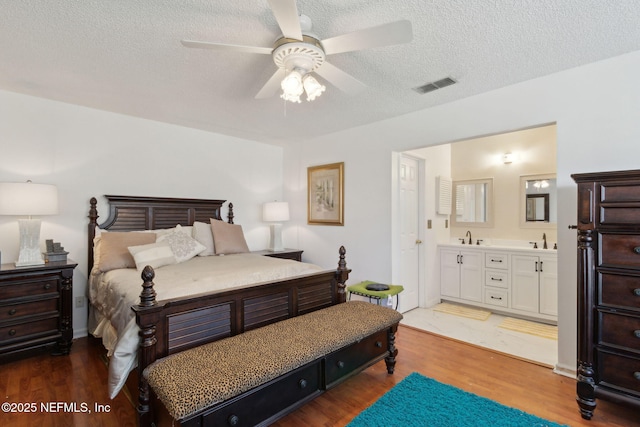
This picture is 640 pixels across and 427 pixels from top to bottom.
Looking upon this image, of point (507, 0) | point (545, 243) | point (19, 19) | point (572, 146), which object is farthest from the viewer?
point (545, 243)

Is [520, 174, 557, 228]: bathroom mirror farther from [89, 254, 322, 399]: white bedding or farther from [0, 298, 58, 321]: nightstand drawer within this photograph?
[0, 298, 58, 321]: nightstand drawer

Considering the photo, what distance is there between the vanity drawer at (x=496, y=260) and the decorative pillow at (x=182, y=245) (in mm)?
3605

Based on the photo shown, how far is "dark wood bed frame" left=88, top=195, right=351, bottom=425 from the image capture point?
172 centimetres

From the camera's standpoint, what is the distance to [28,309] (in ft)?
8.68

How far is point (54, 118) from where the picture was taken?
3150mm

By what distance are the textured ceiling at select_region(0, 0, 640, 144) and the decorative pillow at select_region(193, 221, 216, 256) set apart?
1408mm

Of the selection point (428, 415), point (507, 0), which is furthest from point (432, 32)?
point (428, 415)

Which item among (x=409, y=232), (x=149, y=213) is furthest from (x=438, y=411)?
(x=149, y=213)

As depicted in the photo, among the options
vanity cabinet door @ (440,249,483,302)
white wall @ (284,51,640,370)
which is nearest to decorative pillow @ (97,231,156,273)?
white wall @ (284,51,640,370)

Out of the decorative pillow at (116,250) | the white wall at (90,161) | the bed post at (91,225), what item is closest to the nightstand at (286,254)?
the white wall at (90,161)

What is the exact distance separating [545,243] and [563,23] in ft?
9.42

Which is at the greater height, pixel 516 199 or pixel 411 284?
pixel 516 199

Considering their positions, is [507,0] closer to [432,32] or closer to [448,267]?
[432,32]

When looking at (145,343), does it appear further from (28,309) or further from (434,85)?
(434,85)
